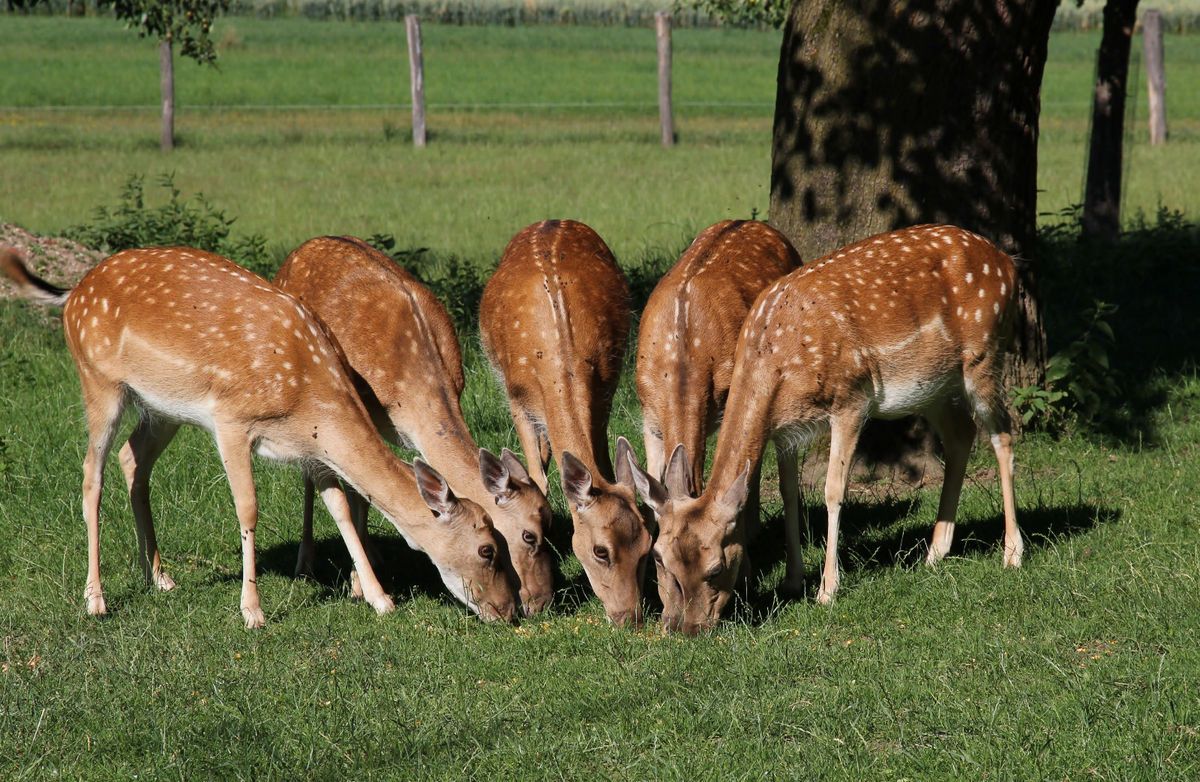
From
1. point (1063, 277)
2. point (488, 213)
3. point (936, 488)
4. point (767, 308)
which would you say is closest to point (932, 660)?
point (767, 308)

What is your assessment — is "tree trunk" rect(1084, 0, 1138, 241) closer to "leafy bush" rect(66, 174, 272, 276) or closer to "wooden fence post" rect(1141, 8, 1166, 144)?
"leafy bush" rect(66, 174, 272, 276)

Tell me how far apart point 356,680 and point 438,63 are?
37738mm

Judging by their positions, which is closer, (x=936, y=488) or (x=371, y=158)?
(x=936, y=488)

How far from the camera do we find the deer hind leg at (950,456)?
7.14 metres

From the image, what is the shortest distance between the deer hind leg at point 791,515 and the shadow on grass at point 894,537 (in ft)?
0.22

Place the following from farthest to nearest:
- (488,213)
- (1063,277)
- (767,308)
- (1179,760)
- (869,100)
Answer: (488,213)
(1063,277)
(869,100)
(767,308)
(1179,760)

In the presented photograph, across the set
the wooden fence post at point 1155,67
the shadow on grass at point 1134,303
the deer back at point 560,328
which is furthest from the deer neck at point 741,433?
the wooden fence post at point 1155,67

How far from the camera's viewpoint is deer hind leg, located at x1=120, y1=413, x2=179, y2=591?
23.1 feet

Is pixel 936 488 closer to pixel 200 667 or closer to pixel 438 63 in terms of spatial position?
pixel 200 667

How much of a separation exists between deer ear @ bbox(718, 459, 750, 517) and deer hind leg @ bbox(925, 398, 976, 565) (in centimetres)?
135

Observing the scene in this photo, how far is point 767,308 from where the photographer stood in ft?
22.4

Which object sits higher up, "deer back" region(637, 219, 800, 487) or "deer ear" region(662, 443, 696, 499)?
"deer back" region(637, 219, 800, 487)

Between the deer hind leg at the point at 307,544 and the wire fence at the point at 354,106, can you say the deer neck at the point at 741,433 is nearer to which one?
the deer hind leg at the point at 307,544

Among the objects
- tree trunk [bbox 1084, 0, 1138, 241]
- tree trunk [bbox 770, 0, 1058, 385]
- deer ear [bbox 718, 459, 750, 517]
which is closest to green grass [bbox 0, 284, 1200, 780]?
deer ear [bbox 718, 459, 750, 517]
